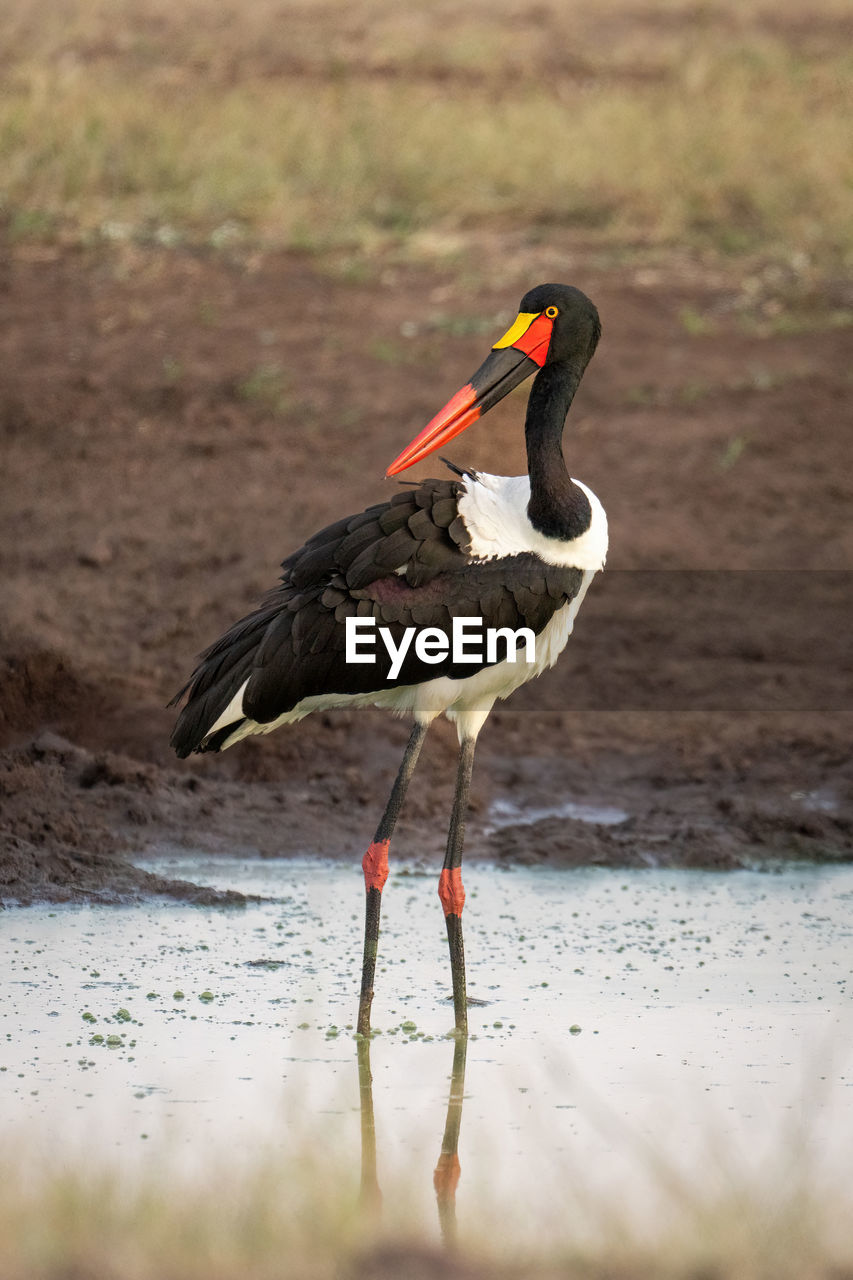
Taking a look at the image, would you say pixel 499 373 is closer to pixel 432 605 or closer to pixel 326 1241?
pixel 432 605

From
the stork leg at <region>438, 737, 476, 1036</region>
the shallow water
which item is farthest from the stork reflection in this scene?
the stork leg at <region>438, 737, 476, 1036</region>

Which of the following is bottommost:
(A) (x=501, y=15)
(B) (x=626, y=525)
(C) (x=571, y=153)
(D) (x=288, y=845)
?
(D) (x=288, y=845)

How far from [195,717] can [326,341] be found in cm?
575

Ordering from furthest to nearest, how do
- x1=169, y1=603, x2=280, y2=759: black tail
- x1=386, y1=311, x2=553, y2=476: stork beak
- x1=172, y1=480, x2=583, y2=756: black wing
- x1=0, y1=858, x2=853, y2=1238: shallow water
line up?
1. x1=386, y1=311, x2=553, y2=476: stork beak
2. x1=169, y1=603, x2=280, y2=759: black tail
3. x1=172, y1=480, x2=583, y2=756: black wing
4. x1=0, y1=858, x2=853, y2=1238: shallow water

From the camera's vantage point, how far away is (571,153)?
12.6 meters

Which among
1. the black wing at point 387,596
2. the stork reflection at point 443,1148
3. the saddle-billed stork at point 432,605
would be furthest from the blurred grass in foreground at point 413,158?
the stork reflection at point 443,1148

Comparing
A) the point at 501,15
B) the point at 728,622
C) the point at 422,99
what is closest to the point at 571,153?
the point at 422,99

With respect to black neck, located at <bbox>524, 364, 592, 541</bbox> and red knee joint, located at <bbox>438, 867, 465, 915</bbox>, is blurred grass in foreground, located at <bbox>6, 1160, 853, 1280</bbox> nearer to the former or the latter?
red knee joint, located at <bbox>438, 867, 465, 915</bbox>

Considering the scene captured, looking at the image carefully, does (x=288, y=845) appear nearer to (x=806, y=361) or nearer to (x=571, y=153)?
(x=806, y=361)

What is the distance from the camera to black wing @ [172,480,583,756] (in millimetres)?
4574

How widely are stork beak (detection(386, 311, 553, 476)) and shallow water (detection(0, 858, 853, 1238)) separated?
Result: 1310 millimetres

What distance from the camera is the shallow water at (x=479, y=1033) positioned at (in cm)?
375

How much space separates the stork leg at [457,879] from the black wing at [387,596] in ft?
0.87

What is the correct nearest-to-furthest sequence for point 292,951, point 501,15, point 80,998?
point 80,998 → point 292,951 → point 501,15
